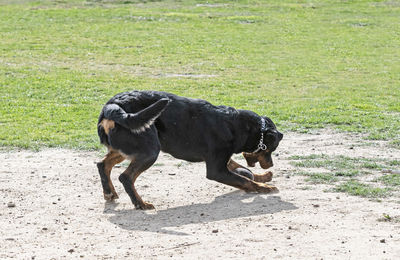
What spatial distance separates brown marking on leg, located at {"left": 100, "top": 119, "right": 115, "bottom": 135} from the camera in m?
8.20

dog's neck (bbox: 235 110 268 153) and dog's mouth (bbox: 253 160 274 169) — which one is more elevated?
dog's neck (bbox: 235 110 268 153)

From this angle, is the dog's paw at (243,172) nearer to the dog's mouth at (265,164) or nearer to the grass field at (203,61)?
the dog's mouth at (265,164)

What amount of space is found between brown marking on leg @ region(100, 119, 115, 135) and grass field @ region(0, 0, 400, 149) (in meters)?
3.30

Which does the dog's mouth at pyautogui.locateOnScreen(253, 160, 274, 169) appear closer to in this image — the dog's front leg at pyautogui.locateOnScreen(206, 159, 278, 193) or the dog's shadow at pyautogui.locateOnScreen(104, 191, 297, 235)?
the dog's front leg at pyautogui.locateOnScreen(206, 159, 278, 193)

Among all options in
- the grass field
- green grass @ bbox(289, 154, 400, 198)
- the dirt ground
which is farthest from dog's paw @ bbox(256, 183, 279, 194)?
the grass field

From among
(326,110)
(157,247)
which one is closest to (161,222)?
(157,247)

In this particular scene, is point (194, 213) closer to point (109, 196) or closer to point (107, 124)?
point (109, 196)

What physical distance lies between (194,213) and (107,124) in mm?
1433

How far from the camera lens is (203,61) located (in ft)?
75.5

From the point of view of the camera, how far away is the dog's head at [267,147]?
30.1 ft

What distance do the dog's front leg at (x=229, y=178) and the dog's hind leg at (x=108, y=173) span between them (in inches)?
44.1

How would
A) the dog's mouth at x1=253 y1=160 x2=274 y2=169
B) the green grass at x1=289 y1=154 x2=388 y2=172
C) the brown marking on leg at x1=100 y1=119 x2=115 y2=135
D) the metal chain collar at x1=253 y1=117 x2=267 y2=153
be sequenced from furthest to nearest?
the green grass at x1=289 y1=154 x2=388 y2=172 → the dog's mouth at x1=253 y1=160 x2=274 y2=169 → the metal chain collar at x1=253 y1=117 x2=267 y2=153 → the brown marking on leg at x1=100 y1=119 x2=115 y2=135

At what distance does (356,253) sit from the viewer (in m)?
6.49

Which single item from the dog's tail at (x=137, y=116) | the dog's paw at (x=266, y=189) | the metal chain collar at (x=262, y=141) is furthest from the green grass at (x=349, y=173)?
the dog's tail at (x=137, y=116)
